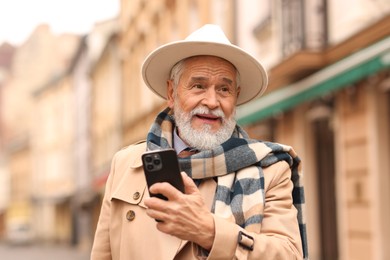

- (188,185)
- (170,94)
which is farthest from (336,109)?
(188,185)

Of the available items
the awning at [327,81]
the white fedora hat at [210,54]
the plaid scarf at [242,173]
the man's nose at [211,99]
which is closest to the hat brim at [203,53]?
the white fedora hat at [210,54]

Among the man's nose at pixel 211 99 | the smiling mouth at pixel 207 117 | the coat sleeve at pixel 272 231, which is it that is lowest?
the coat sleeve at pixel 272 231

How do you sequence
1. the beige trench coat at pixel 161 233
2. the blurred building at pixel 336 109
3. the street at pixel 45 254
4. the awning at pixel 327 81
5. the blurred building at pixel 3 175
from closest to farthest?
the beige trench coat at pixel 161 233, the awning at pixel 327 81, the blurred building at pixel 336 109, the street at pixel 45 254, the blurred building at pixel 3 175

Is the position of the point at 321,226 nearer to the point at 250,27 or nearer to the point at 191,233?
the point at 250,27

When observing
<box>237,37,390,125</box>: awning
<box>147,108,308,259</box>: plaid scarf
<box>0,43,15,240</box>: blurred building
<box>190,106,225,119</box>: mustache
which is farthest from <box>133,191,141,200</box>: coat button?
<box>0,43,15,240</box>: blurred building

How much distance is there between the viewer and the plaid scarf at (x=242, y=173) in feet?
7.95

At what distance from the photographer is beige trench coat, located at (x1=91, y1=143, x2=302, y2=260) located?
7.57 ft

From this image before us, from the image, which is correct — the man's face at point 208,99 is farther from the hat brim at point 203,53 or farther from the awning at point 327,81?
the awning at point 327,81

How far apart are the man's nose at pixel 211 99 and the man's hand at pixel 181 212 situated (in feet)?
1.21

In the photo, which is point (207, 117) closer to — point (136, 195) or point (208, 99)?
point (208, 99)

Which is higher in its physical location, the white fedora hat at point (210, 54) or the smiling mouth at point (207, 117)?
the white fedora hat at point (210, 54)

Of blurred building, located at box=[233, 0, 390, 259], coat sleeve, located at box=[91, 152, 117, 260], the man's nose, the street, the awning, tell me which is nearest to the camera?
the man's nose

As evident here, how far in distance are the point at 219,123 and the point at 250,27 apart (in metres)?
12.1

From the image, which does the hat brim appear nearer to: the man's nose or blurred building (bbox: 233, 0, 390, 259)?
the man's nose
